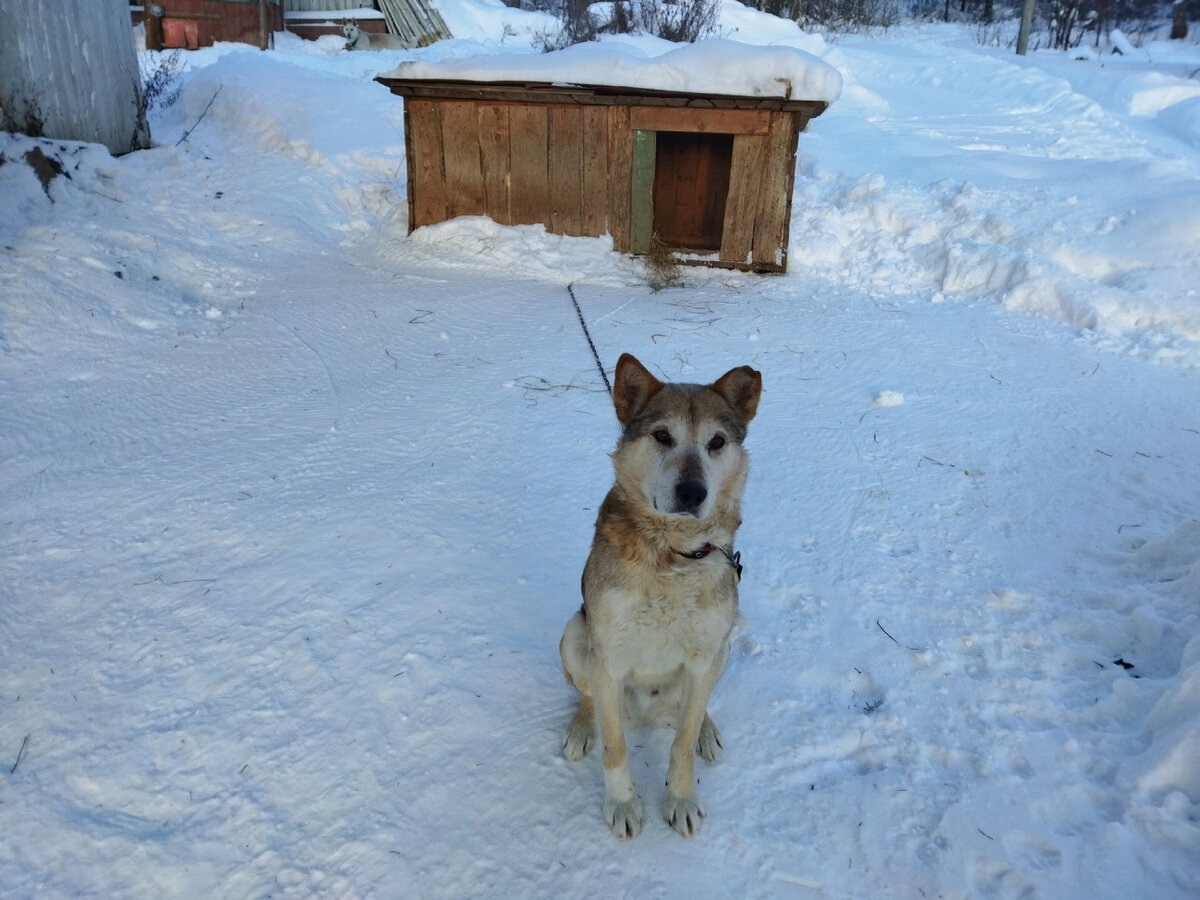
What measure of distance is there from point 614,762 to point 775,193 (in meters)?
6.42

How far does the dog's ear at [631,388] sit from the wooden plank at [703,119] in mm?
5541

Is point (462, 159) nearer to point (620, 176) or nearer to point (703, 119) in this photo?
point (620, 176)

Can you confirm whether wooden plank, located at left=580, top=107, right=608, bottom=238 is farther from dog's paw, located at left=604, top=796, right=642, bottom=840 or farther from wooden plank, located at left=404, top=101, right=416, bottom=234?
dog's paw, located at left=604, top=796, right=642, bottom=840

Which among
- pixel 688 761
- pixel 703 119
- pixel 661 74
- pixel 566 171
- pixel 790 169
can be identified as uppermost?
pixel 661 74

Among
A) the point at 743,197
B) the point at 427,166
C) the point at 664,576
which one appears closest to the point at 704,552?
the point at 664,576

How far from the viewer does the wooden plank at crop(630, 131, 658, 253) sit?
24.3ft

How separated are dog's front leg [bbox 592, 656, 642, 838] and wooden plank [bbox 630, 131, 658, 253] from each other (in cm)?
616

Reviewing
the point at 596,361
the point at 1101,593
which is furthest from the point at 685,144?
the point at 1101,593

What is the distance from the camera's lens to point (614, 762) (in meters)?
2.28

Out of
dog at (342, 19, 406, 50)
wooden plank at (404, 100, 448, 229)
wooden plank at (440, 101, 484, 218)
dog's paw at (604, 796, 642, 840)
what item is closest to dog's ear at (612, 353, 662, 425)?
dog's paw at (604, 796, 642, 840)

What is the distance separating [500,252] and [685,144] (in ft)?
8.58

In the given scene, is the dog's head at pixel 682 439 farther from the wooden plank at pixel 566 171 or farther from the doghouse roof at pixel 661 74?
the wooden plank at pixel 566 171

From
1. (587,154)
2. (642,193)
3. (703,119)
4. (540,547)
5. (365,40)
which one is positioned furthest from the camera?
(365,40)

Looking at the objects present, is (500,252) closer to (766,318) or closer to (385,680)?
(766,318)
